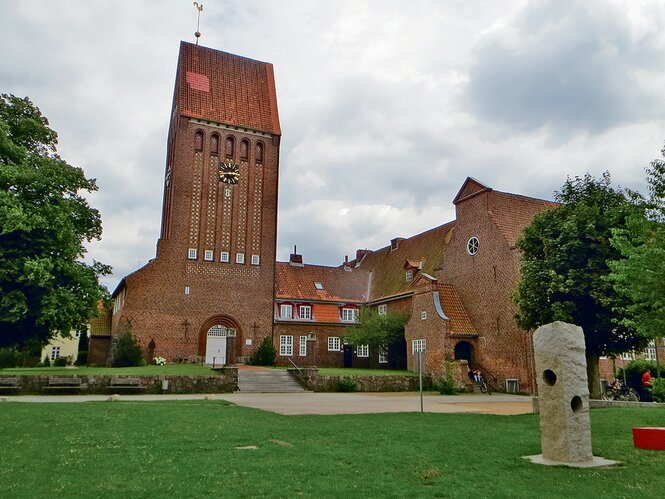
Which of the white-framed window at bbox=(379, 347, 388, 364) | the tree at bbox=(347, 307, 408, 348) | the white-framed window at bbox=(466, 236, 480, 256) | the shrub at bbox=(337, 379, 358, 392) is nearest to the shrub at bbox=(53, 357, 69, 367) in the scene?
the tree at bbox=(347, 307, 408, 348)

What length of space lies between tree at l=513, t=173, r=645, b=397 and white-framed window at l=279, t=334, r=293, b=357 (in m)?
25.0

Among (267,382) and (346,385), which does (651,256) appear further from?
(267,382)

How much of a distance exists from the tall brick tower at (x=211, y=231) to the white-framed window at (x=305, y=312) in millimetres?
3109

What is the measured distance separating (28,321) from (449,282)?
86.8 ft

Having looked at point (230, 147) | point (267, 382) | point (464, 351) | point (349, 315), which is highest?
point (230, 147)

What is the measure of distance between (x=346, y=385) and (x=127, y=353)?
54.8 feet

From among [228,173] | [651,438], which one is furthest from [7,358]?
[651,438]

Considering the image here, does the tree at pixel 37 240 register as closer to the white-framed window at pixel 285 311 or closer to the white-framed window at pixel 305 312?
the white-framed window at pixel 285 311

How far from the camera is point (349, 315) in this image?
156ft

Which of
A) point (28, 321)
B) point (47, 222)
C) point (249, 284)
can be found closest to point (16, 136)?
point (47, 222)

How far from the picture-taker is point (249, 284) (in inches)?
1718

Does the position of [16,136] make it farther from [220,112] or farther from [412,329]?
[412,329]

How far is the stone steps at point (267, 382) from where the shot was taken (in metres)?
28.8

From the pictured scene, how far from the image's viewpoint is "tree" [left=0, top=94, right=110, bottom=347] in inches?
822
